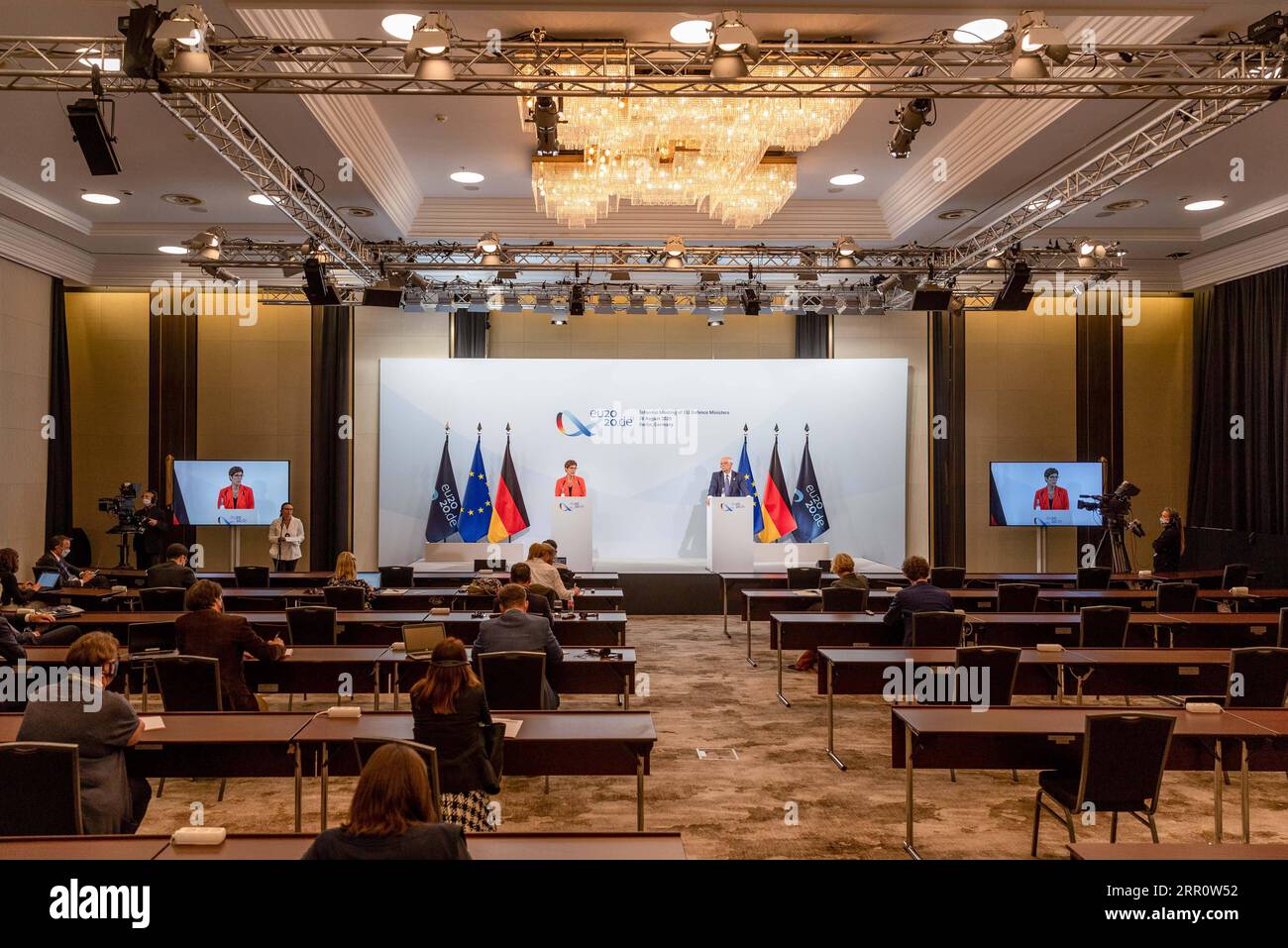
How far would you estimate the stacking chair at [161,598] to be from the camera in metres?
8.03

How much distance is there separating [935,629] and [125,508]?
11129 millimetres

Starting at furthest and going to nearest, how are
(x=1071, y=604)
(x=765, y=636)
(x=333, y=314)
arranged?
1. (x=333, y=314)
2. (x=765, y=636)
3. (x=1071, y=604)

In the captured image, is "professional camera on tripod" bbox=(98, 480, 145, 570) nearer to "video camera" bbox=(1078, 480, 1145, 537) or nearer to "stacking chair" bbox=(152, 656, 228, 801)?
"stacking chair" bbox=(152, 656, 228, 801)

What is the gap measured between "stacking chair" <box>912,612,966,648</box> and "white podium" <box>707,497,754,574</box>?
5.81 metres

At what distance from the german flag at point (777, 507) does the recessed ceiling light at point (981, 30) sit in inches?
306

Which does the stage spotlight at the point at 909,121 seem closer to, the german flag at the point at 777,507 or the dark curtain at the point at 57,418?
the german flag at the point at 777,507

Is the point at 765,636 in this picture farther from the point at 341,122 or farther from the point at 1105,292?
the point at 1105,292

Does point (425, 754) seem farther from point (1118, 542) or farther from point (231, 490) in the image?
point (1118, 542)

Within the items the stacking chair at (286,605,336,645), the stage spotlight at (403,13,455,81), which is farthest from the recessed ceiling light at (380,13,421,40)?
the stacking chair at (286,605,336,645)

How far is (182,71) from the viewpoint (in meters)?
5.43

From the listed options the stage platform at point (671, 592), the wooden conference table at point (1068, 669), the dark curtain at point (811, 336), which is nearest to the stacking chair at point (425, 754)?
the wooden conference table at point (1068, 669)

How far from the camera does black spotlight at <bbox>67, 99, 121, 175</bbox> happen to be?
5.86 metres
